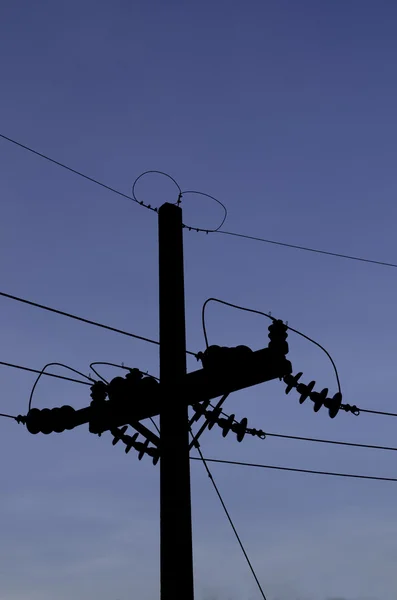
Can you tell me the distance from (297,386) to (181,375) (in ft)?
4.38

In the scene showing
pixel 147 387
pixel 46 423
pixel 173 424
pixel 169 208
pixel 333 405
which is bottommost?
pixel 173 424

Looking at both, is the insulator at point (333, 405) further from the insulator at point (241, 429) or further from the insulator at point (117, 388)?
the insulator at point (117, 388)

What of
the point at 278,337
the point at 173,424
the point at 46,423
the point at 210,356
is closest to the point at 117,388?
the point at 173,424

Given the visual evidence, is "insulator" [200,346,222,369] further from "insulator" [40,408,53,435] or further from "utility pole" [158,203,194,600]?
"insulator" [40,408,53,435]

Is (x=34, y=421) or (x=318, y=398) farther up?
(x=34, y=421)

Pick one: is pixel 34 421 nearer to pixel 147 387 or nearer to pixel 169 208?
pixel 147 387

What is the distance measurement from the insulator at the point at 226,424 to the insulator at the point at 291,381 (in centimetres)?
78

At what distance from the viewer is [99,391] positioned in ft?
33.8

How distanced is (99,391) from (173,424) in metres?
1.41

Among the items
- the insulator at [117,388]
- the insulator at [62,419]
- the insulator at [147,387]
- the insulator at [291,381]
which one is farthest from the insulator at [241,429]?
the insulator at [62,419]

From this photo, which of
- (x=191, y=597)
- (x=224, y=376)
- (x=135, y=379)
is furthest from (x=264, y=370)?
(x=191, y=597)

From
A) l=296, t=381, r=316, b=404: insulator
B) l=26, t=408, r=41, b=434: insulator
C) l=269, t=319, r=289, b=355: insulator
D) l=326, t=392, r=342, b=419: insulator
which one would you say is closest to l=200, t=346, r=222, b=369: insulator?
l=269, t=319, r=289, b=355: insulator

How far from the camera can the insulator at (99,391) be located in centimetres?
1029

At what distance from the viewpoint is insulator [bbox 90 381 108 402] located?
1029 cm
